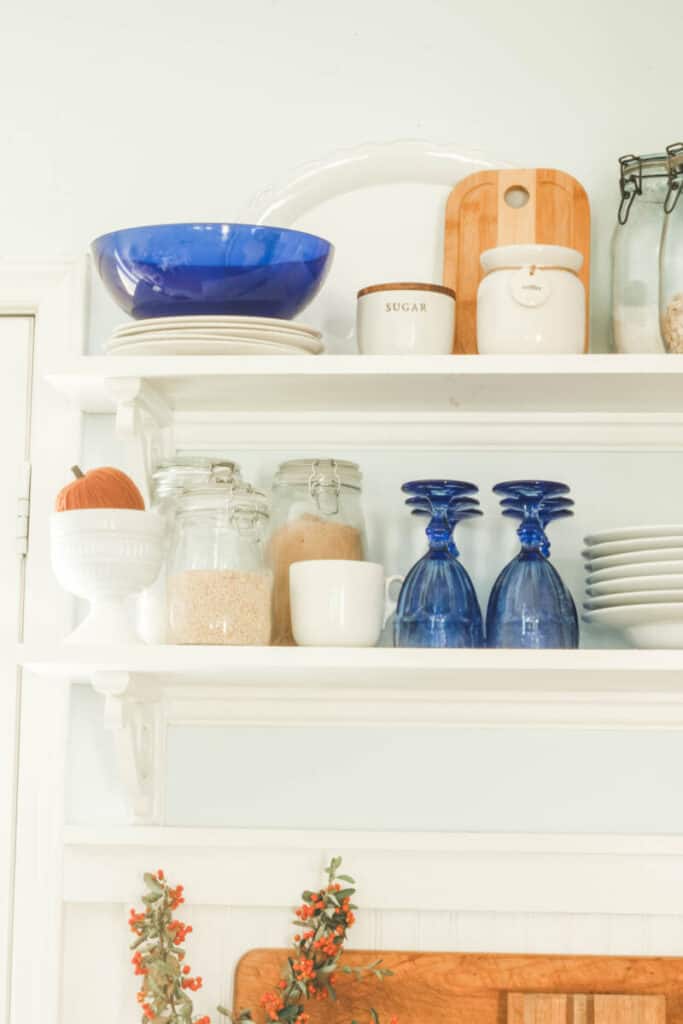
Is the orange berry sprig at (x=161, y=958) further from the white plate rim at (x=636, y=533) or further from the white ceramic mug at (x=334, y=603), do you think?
the white plate rim at (x=636, y=533)

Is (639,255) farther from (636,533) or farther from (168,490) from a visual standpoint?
(168,490)

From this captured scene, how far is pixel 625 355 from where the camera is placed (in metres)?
1.52

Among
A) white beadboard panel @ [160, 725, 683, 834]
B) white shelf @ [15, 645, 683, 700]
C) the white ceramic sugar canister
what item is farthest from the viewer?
white beadboard panel @ [160, 725, 683, 834]

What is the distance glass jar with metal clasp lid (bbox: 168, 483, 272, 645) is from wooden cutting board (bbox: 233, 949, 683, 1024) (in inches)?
17.8

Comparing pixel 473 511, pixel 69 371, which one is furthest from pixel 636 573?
pixel 69 371

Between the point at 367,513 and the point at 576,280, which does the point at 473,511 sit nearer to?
the point at 367,513

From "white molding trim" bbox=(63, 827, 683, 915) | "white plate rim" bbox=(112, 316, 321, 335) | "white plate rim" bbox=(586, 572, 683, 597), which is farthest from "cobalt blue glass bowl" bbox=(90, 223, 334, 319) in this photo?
"white molding trim" bbox=(63, 827, 683, 915)

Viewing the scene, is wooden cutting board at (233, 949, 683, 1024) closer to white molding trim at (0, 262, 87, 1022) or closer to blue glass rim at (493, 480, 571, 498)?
white molding trim at (0, 262, 87, 1022)

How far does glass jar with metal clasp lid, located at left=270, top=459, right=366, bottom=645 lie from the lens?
1612mm

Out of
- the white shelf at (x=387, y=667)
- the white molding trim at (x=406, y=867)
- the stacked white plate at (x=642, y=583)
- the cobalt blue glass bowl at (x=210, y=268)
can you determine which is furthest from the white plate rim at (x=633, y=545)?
the cobalt blue glass bowl at (x=210, y=268)

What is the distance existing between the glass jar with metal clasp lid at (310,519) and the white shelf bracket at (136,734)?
0.18 m

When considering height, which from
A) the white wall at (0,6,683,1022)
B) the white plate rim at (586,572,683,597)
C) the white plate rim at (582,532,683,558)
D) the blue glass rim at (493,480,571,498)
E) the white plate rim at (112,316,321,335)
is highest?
the white wall at (0,6,683,1022)

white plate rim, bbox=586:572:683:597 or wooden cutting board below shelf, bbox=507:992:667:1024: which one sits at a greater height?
white plate rim, bbox=586:572:683:597

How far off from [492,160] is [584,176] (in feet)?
0.39
